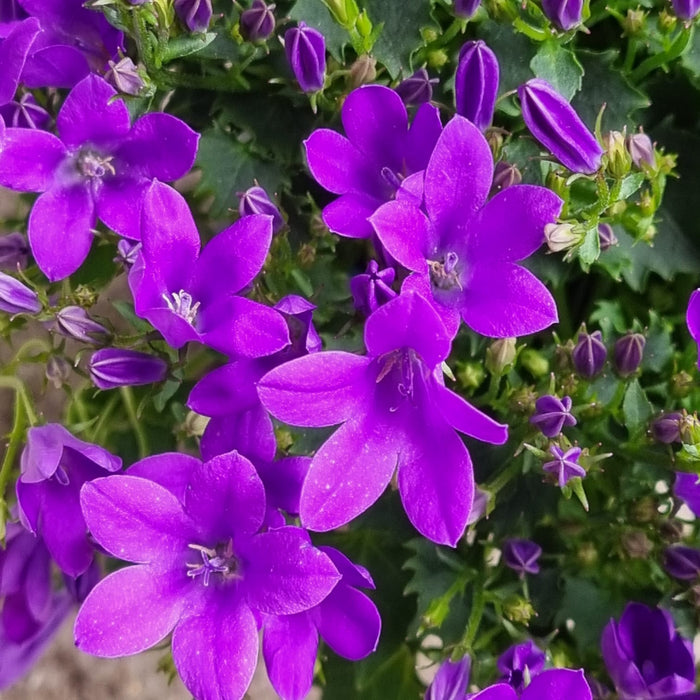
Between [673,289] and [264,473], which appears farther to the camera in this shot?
[673,289]


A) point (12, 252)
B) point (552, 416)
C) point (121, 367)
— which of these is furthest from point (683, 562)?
point (12, 252)

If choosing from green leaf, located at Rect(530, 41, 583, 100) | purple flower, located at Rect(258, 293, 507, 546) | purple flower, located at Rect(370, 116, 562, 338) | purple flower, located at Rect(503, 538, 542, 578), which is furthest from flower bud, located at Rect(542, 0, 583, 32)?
purple flower, located at Rect(503, 538, 542, 578)

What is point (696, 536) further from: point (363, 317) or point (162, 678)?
point (162, 678)

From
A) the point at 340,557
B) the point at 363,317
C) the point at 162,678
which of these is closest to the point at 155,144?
the point at 363,317

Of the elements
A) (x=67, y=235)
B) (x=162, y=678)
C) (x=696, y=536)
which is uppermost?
(x=67, y=235)

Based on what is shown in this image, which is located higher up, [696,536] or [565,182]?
[565,182]

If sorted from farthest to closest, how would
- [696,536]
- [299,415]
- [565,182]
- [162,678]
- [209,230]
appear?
1. [162,678]
2. [209,230]
3. [696,536]
4. [565,182]
5. [299,415]

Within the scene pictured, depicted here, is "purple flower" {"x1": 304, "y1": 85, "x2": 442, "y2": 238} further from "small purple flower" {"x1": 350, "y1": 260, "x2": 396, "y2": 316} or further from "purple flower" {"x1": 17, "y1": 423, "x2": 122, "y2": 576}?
"purple flower" {"x1": 17, "y1": 423, "x2": 122, "y2": 576}
